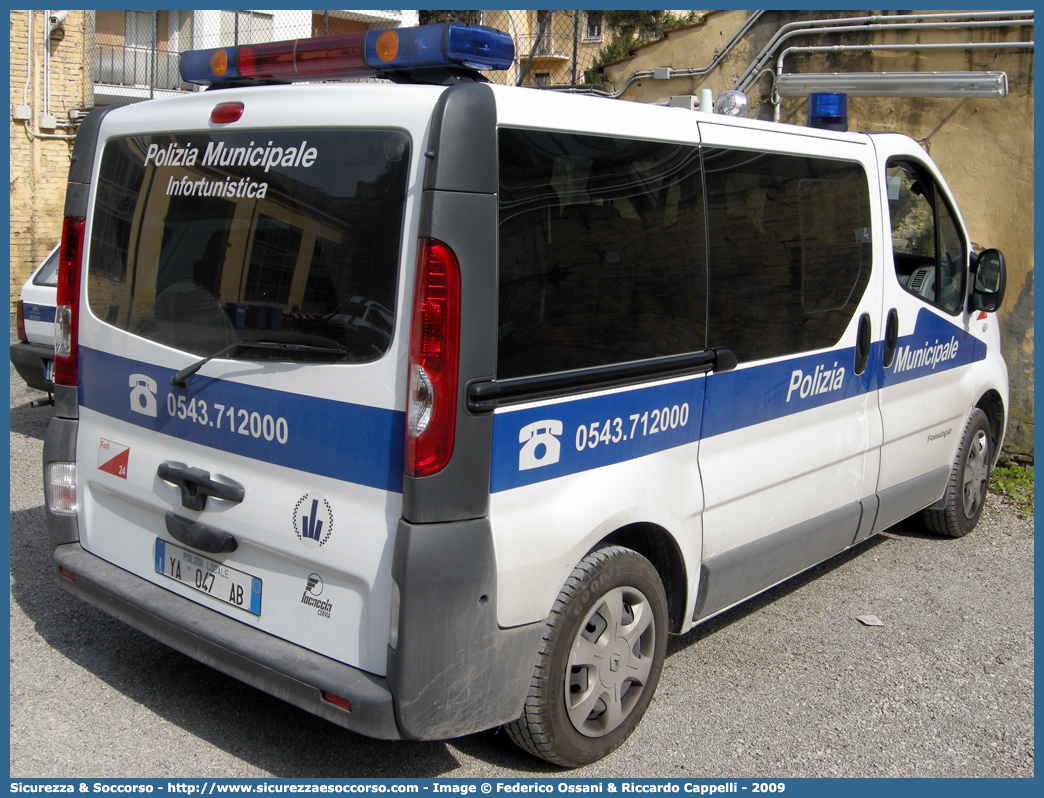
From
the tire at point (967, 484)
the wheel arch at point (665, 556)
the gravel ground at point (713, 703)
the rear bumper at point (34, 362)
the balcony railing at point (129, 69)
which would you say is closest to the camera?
the gravel ground at point (713, 703)

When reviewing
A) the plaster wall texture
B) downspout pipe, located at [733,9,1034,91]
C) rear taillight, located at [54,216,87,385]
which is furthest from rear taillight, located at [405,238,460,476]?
downspout pipe, located at [733,9,1034,91]

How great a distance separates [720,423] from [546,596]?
106cm

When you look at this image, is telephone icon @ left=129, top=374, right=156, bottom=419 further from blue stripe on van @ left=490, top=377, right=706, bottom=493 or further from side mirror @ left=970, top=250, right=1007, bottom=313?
side mirror @ left=970, top=250, right=1007, bottom=313

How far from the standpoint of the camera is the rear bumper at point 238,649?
276 cm

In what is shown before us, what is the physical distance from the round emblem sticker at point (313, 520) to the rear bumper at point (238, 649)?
36 cm

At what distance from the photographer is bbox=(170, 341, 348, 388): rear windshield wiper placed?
2900 millimetres

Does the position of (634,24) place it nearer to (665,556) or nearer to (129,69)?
(129,69)

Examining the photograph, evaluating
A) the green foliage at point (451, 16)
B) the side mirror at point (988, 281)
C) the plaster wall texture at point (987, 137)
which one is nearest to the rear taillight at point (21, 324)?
the green foliage at point (451, 16)

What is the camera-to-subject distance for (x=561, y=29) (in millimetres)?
10867

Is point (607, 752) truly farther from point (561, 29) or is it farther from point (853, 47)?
point (561, 29)

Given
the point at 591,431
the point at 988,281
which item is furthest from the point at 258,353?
the point at 988,281

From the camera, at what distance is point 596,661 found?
3.26 meters

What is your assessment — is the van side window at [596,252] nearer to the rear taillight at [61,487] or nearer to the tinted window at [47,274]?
the rear taillight at [61,487]
